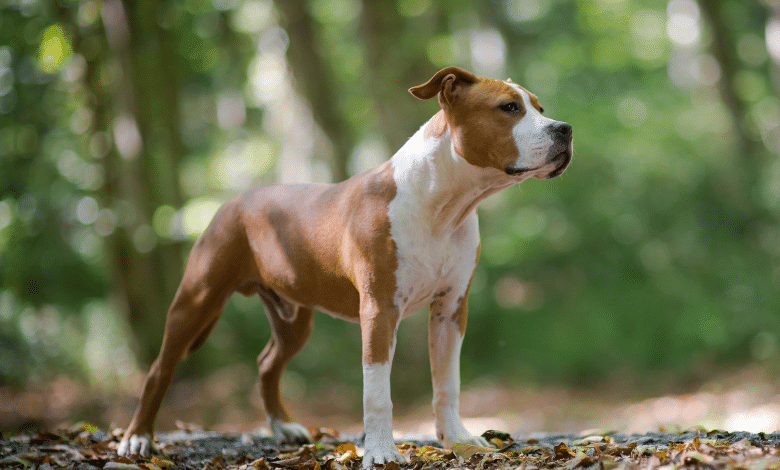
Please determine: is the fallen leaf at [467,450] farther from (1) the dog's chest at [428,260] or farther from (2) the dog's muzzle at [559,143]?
(2) the dog's muzzle at [559,143]

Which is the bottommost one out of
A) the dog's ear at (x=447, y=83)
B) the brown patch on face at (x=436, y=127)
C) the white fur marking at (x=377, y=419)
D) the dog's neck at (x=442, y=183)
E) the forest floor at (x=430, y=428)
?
the forest floor at (x=430, y=428)

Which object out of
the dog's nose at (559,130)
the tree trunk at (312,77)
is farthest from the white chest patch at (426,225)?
the tree trunk at (312,77)

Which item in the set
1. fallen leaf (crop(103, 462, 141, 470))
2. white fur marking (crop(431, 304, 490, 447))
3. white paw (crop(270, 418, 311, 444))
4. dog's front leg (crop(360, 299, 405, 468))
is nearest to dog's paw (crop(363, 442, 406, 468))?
dog's front leg (crop(360, 299, 405, 468))

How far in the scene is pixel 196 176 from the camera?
65.2 ft

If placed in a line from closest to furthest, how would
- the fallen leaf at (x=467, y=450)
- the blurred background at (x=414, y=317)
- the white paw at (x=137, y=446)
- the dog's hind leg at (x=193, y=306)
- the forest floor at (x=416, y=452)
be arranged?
the forest floor at (x=416, y=452), the fallen leaf at (x=467, y=450), the white paw at (x=137, y=446), the dog's hind leg at (x=193, y=306), the blurred background at (x=414, y=317)

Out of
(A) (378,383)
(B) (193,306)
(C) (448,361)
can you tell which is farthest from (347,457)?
(B) (193,306)

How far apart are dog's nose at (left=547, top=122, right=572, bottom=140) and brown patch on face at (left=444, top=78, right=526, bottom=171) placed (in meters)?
0.19

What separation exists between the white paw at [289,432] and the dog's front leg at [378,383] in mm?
1572

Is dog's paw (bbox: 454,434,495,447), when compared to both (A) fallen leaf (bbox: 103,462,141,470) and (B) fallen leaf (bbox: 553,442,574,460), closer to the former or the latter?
(B) fallen leaf (bbox: 553,442,574,460)

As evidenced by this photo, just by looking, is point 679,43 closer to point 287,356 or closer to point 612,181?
point 612,181

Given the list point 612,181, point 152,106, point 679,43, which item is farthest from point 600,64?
point 152,106

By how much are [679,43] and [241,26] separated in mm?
10945

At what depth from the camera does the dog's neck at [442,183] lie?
368 cm

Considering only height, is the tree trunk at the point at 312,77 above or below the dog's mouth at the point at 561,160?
above
